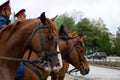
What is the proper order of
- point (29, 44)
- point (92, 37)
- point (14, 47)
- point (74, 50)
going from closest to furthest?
point (29, 44) → point (14, 47) → point (74, 50) → point (92, 37)

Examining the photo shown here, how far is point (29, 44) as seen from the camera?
652cm

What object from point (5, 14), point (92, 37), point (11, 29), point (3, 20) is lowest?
point (92, 37)

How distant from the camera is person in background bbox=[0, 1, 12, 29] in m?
7.68

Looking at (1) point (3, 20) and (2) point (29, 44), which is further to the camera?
(1) point (3, 20)

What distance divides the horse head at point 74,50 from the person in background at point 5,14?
11.4 feet

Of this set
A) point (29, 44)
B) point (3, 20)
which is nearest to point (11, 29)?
point (29, 44)

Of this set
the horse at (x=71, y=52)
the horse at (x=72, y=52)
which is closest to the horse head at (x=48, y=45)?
the horse at (x=71, y=52)

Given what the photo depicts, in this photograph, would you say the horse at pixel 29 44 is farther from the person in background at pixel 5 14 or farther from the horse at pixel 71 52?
the horse at pixel 71 52


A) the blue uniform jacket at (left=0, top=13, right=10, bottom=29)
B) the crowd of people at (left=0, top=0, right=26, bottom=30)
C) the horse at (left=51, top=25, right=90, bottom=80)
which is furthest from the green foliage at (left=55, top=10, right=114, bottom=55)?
the blue uniform jacket at (left=0, top=13, right=10, bottom=29)

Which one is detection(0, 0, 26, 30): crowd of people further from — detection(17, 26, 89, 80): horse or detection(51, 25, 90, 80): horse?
Result: detection(51, 25, 90, 80): horse

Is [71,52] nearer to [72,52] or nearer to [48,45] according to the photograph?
[72,52]

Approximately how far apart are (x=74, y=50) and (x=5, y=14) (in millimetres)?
4182

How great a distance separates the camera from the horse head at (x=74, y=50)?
1127 cm

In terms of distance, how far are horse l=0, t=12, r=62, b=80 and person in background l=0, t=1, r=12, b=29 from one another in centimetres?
90
